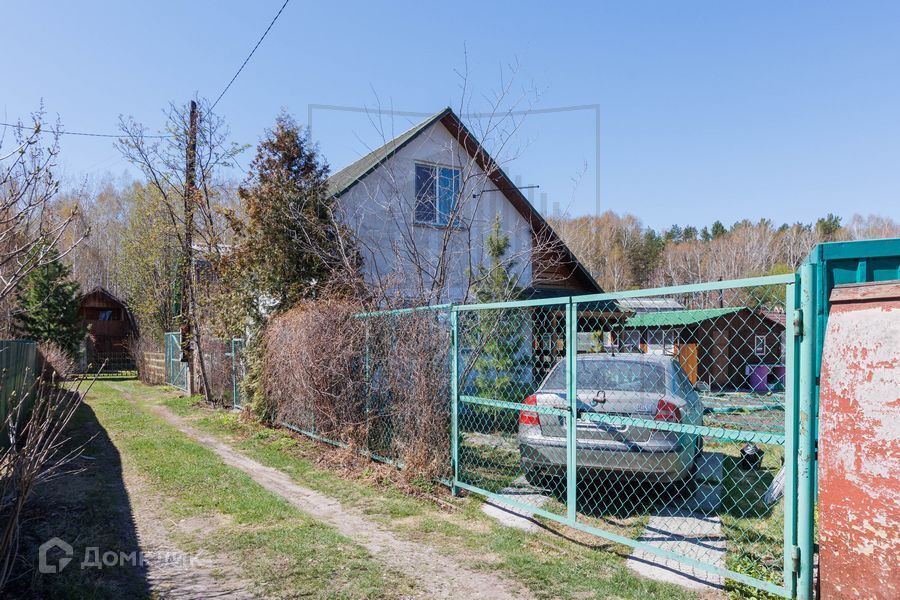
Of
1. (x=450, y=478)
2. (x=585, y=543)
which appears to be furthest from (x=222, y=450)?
(x=585, y=543)

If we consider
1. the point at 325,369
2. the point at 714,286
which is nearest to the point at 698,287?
the point at 714,286

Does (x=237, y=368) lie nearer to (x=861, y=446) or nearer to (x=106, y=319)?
(x=861, y=446)

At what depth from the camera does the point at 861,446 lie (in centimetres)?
294

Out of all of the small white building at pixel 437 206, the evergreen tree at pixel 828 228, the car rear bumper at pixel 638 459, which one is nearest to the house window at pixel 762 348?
the car rear bumper at pixel 638 459

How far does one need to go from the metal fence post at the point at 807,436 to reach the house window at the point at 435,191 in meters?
11.3

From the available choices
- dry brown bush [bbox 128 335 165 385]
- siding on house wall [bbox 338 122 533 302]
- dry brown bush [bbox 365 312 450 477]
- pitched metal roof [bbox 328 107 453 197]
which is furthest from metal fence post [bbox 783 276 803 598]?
dry brown bush [bbox 128 335 165 385]

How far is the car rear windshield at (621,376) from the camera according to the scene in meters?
5.37

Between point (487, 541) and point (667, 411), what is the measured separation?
1905 millimetres

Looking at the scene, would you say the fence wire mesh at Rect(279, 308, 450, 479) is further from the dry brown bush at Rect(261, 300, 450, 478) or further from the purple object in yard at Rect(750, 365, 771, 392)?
the purple object in yard at Rect(750, 365, 771, 392)

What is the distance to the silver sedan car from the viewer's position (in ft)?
16.5

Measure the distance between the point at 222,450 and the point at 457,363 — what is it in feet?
15.8

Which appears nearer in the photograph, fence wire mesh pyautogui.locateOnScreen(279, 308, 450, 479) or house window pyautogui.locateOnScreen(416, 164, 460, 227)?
fence wire mesh pyautogui.locateOnScreen(279, 308, 450, 479)

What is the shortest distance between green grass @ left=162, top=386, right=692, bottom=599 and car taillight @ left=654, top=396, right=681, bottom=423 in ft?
3.85

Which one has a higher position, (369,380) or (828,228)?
(828,228)
